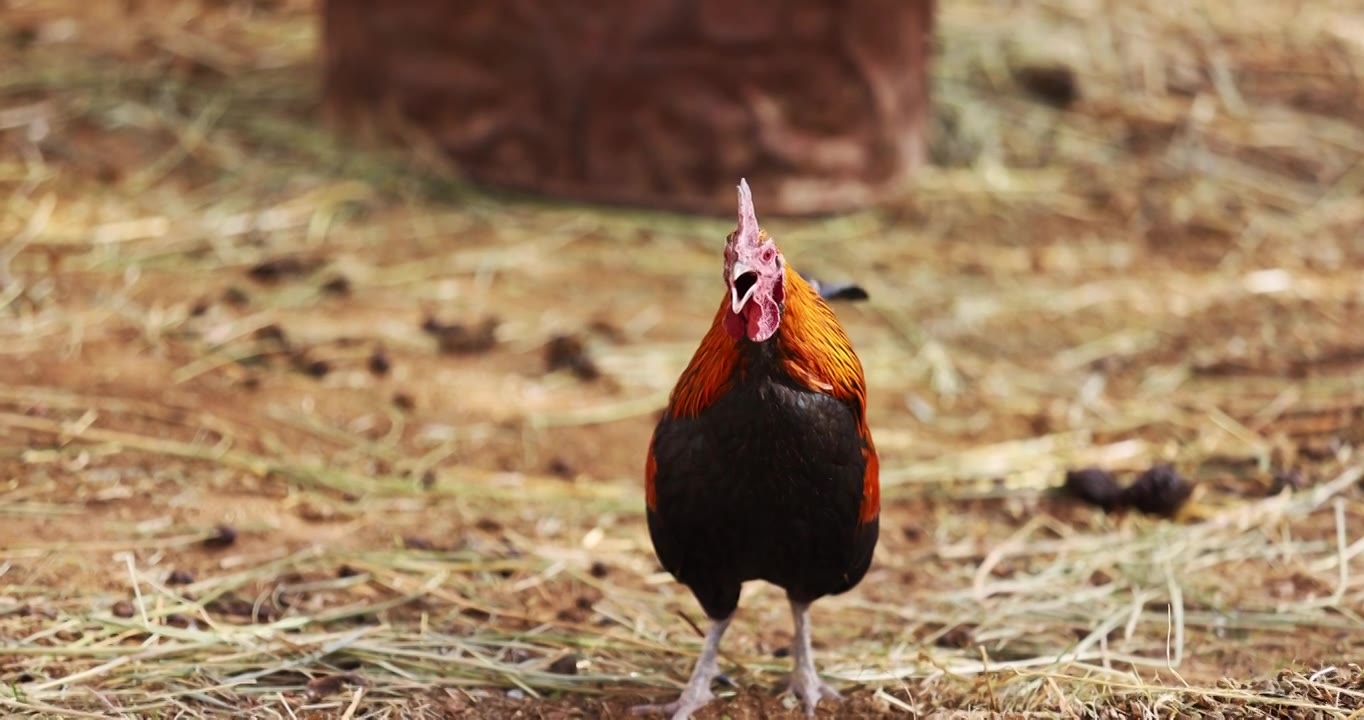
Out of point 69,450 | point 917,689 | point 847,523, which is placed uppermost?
point 847,523

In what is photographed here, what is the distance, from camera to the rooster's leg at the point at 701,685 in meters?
3.20

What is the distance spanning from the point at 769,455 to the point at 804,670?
614 mm

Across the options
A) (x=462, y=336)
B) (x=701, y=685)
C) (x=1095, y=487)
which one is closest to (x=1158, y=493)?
(x=1095, y=487)

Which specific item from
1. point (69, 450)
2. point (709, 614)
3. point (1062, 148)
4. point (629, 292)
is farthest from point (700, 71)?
point (709, 614)

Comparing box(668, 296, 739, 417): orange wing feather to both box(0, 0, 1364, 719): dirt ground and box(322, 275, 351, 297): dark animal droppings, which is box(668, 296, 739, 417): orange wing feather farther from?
box(322, 275, 351, 297): dark animal droppings

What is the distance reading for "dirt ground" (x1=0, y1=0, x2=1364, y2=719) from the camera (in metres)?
3.38

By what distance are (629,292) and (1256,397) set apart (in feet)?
7.15

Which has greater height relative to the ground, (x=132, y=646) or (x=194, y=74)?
(x=132, y=646)

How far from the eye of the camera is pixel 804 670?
3242 millimetres

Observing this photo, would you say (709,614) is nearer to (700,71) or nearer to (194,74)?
(700,71)

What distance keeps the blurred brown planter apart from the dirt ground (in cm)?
17

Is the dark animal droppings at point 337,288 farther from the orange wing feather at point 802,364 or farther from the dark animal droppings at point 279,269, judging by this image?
the orange wing feather at point 802,364

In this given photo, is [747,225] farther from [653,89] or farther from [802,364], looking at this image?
[653,89]

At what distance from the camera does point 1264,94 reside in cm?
826
